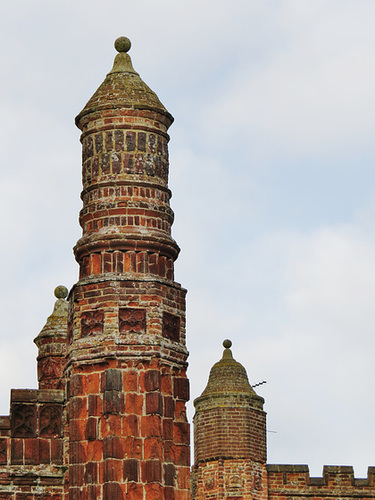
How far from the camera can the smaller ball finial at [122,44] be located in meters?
20.9

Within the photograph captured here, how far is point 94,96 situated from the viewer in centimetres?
2017

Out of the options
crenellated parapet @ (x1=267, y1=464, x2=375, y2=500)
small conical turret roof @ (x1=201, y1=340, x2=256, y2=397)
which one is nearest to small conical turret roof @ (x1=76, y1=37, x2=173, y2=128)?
crenellated parapet @ (x1=267, y1=464, x2=375, y2=500)

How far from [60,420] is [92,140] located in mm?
3823

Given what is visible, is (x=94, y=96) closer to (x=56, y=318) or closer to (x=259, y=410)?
(x=56, y=318)

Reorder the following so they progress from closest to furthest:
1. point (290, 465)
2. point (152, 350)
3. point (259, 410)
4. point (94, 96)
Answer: point (152, 350), point (94, 96), point (290, 465), point (259, 410)

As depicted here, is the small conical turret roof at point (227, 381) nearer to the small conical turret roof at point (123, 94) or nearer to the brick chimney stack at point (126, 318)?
the brick chimney stack at point (126, 318)

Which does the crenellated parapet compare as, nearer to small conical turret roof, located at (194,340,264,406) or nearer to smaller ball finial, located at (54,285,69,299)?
small conical turret roof, located at (194,340,264,406)

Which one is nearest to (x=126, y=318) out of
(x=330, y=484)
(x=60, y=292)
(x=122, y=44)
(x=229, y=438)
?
(x=122, y=44)

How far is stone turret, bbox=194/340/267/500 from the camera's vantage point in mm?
28094

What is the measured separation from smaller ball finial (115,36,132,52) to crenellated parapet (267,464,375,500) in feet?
31.9

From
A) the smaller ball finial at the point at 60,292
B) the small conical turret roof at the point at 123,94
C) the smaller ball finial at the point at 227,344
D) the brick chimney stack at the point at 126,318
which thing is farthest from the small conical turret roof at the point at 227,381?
the small conical turret roof at the point at 123,94

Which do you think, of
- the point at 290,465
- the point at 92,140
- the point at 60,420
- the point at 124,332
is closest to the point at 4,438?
the point at 60,420

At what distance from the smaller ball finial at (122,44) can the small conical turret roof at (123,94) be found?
21 centimetres

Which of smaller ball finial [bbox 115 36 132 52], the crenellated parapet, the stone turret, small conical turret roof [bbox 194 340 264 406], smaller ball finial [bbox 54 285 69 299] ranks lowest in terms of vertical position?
the crenellated parapet
